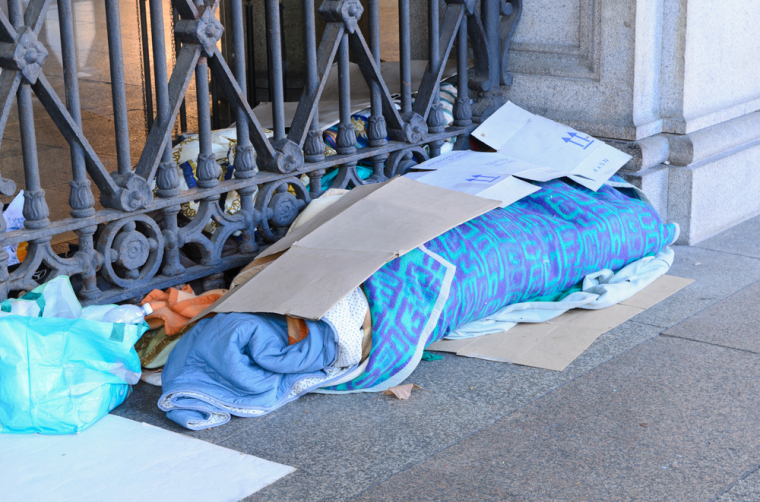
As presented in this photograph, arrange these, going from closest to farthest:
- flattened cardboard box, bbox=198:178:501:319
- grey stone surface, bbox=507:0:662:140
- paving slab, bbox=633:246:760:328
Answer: flattened cardboard box, bbox=198:178:501:319
paving slab, bbox=633:246:760:328
grey stone surface, bbox=507:0:662:140

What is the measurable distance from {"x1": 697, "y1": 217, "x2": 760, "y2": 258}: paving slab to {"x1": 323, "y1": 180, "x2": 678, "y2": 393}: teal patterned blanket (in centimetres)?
43

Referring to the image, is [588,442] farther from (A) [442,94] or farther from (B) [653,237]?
(A) [442,94]

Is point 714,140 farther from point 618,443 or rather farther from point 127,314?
point 127,314

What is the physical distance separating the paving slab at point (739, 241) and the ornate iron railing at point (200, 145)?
1353 millimetres

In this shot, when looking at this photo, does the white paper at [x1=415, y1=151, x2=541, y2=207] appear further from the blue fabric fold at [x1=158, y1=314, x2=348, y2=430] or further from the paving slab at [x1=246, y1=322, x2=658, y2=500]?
the blue fabric fold at [x1=158, y1=314, x2=348, y2=430]

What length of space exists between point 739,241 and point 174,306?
2.65 metres

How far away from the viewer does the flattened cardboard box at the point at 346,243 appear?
94.1 inches

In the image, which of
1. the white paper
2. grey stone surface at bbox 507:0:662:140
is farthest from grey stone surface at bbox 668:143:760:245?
the white paper

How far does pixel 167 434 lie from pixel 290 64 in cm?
439

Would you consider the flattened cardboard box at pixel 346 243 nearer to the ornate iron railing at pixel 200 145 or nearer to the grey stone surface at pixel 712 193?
the ornate iron railing at pixel 200 145

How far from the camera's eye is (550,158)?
3.62 metres

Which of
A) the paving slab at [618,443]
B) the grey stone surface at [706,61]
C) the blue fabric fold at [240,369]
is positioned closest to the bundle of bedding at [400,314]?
the blue fabric fold at [240,369]

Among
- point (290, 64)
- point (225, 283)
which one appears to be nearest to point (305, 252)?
point (225, 283)

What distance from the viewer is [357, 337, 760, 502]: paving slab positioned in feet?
6.39
